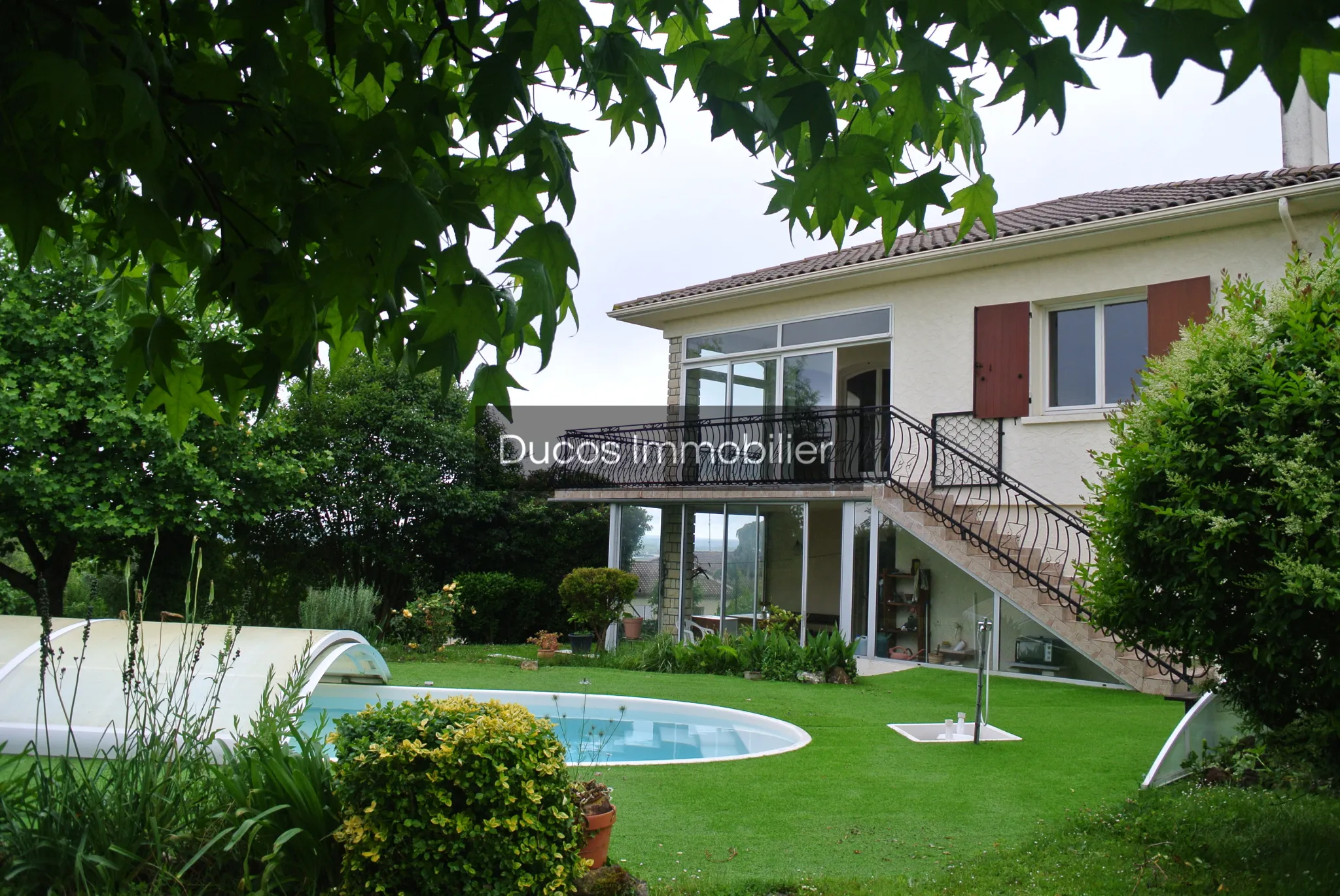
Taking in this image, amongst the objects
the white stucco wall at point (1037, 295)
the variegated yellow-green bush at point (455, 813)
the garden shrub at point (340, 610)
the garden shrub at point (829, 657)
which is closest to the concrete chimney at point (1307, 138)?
the white stucco wall at point (1037, 295)

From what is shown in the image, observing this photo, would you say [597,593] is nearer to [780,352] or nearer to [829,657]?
[829,657]

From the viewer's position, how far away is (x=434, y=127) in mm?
2248

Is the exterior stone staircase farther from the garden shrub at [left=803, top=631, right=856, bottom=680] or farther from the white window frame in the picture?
the white window frame

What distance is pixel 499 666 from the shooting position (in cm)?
1336

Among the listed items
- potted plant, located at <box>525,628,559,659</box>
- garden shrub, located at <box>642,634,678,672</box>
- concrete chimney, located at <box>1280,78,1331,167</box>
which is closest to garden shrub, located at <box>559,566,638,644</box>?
potted plant, located at <box>525,628,559,659</box>

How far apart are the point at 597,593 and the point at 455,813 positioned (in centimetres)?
1116

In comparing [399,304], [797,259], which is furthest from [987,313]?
[399,304]

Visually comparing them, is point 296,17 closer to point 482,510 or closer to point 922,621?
point 922,621

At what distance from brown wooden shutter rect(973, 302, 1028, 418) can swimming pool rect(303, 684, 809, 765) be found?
20.9ft

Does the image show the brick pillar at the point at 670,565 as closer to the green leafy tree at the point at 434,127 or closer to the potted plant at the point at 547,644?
the potted plant at the point at 547,644

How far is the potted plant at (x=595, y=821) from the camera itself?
4.04m

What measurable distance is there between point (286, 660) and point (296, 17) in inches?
240

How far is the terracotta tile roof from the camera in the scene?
38.0 ft

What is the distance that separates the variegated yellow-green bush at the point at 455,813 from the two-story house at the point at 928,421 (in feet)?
27.3
